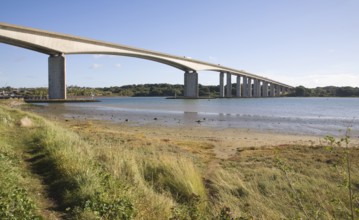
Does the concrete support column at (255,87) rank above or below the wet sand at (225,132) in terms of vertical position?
above

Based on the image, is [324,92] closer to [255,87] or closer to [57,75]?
[255,87]

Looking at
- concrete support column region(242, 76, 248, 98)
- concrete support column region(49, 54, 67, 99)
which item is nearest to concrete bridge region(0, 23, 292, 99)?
concrete support column region(49, 54, 67, 99)

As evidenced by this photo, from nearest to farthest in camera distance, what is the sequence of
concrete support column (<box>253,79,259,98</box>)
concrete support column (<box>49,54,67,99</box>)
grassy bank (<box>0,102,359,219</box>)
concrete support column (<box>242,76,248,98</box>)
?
grassy bank (<box>0,102,359,219</box>)
concrete support column (<box>49,54,67,99</box>)
concrete support column (<box>242,76,248,98</box>)
concrete support column (<box>253,79,259,98</box>)

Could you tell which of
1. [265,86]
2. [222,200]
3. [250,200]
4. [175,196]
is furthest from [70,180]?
[265,86]

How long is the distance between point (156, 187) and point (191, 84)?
293 feet

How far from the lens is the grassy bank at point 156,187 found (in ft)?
13.3

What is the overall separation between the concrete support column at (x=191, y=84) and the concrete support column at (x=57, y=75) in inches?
1630

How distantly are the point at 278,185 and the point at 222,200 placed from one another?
5.30 feet

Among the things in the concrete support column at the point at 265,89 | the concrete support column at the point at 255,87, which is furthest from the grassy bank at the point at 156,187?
the concrete support column at the point at 265,89

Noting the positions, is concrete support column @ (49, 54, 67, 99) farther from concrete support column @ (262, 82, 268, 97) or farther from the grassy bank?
concrete support column @ (262, 82, 268, 97)

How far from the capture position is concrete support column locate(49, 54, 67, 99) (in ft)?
200

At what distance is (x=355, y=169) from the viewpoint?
8070 mm

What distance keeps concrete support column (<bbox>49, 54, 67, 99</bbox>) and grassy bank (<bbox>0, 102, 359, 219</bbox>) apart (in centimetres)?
5405

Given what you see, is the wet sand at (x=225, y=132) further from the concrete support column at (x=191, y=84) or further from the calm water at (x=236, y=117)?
the concrete support column at (x=191, y=84)
